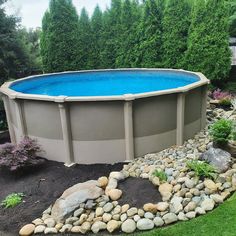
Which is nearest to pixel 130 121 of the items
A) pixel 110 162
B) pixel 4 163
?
pixel 110 162

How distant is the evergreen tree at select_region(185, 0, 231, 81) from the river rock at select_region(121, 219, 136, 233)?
26.1ft

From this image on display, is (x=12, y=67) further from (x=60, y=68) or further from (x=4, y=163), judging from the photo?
(x=4, y=163)

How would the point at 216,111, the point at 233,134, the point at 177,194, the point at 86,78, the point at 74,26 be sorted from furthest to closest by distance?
the point at 74,26 → the point at 86,78 → the point at 216,111 → the point at 233,134 → the point at 177,194

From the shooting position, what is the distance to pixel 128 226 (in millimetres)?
3842

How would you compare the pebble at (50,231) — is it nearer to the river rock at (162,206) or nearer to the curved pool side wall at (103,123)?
the river rock at (162,206)

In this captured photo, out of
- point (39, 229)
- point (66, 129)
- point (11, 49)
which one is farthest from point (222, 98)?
point (11, 49)

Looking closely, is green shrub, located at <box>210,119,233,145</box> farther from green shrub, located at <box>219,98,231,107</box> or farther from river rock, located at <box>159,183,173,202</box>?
green shrub, located at <box>219,98,231,107</box>

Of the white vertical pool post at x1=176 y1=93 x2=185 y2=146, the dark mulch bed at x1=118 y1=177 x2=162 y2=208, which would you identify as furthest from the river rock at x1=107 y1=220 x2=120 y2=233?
the white vertical pool post at x1=176 y1=93 x2=185 y2=146

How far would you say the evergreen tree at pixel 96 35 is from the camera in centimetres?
1241

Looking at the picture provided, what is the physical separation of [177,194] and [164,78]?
652 cm

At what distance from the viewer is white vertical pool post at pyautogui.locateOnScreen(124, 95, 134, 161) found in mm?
5345

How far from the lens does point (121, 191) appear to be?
4.52m

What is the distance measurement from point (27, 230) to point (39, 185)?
124 centimetres

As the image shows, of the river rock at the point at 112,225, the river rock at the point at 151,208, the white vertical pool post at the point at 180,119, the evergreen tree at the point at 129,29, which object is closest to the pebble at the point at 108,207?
the river rock at the point at 112,225
